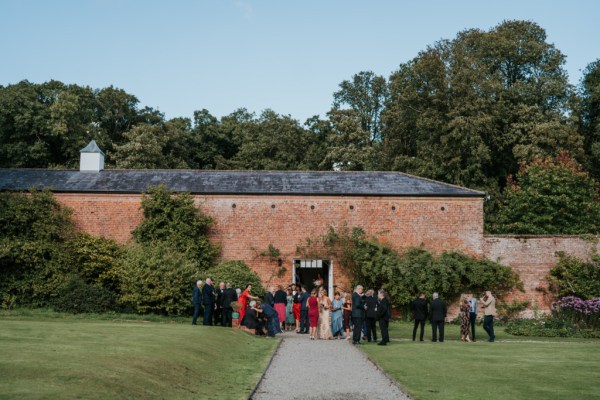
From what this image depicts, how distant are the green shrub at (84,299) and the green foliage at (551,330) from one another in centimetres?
1481

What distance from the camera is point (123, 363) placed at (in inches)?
458

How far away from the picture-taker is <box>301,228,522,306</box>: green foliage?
27.4 m

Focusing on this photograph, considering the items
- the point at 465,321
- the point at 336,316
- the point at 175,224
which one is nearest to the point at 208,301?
the point at 336,316

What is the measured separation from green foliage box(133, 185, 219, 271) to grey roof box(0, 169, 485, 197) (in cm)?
111

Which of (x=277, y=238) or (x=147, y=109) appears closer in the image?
(x=277, y=238)

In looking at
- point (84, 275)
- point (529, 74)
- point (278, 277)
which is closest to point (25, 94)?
point (84, 275)

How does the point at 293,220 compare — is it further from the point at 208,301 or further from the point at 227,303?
the point at 208,301

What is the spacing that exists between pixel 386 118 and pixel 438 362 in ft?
111

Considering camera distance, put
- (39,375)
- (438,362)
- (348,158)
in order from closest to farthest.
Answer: (39,375) < (438,362) < (348,158)

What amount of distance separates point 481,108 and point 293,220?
17.9m

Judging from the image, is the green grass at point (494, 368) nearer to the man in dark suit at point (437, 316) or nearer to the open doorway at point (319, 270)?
the man in dark suit at point (437, 316)

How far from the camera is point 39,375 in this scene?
9.89 meters

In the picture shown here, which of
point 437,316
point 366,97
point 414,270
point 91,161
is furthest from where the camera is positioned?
point 366,97

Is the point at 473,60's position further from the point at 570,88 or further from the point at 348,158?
the point at 348,158
